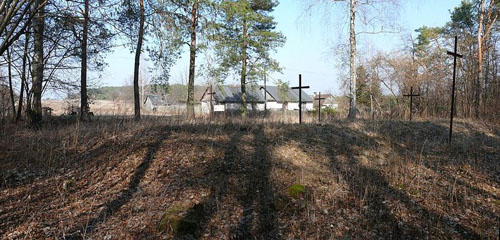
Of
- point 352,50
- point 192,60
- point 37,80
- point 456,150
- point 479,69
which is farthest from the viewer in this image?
point 479,69

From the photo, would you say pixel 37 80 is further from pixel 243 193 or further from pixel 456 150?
pixel 456 150

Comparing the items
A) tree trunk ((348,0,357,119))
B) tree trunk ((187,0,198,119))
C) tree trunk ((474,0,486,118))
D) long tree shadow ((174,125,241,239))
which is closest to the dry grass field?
long tree shadow ((174,125,241,239))

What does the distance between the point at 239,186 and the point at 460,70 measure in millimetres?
19157

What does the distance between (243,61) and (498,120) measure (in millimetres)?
13417

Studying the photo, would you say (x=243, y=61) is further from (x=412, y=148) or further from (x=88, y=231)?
(x=88, y=231)

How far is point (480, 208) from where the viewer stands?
4.27 m

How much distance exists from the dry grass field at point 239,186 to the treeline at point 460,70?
8.74m

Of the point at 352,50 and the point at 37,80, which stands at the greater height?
the point at 352,50

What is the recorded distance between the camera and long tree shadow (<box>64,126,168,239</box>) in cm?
369

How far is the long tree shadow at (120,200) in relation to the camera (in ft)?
12.1

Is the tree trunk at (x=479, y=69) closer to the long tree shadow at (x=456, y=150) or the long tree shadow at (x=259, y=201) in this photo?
the long tree shadow at (x=456, y=150)

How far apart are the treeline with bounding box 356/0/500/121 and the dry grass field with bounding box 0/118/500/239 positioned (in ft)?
28.7

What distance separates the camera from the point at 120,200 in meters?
4.57

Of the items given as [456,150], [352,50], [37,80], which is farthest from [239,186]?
[352,50]
